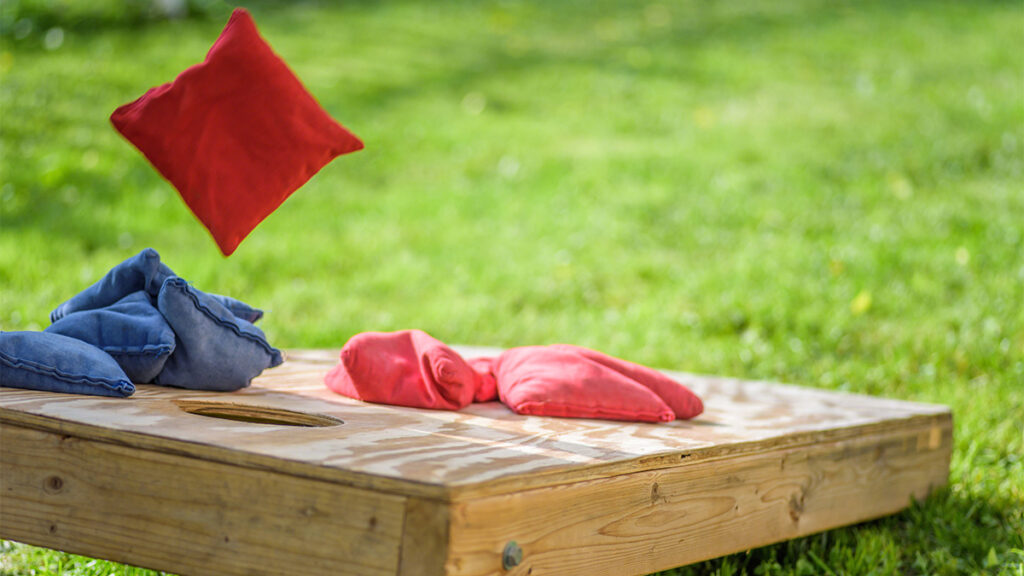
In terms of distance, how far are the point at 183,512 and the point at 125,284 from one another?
88 cm

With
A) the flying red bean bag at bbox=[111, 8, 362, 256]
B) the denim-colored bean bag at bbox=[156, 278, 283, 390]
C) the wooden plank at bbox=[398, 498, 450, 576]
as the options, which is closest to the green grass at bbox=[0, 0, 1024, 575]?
the denim-colored bean bag at bbox=[156, 278, 283, 390]

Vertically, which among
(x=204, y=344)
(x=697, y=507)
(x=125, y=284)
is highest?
(x=125, y=284)

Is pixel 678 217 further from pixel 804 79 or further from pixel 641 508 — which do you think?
pixel 641 508

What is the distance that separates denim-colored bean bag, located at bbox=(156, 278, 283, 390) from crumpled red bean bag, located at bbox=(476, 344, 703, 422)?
66cm

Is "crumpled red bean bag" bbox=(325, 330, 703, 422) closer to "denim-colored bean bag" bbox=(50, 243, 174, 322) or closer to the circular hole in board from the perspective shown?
the circular hole in board

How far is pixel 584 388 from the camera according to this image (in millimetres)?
2555

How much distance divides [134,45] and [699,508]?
7.78m

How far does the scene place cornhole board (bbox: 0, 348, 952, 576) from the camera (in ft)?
5.78

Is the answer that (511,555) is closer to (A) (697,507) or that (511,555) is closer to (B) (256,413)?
(A) (697,507)

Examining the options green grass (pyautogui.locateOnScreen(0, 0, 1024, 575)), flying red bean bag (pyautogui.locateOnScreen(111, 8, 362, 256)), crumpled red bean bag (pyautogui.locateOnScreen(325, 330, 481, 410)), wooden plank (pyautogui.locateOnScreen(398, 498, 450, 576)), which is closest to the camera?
wooden plank (pyautogui.locateOnScreen(398, 498, 450, 576))

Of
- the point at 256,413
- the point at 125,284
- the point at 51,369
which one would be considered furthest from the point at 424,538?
the point at 125,284

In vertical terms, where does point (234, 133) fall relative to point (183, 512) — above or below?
above

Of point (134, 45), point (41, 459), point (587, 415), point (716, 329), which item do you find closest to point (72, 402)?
point (41, 459)

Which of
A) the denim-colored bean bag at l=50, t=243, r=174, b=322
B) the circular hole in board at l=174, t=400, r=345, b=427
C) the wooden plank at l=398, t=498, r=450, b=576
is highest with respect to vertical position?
the denim-colored bean bag at l=50, t=243, r=174, b=322
